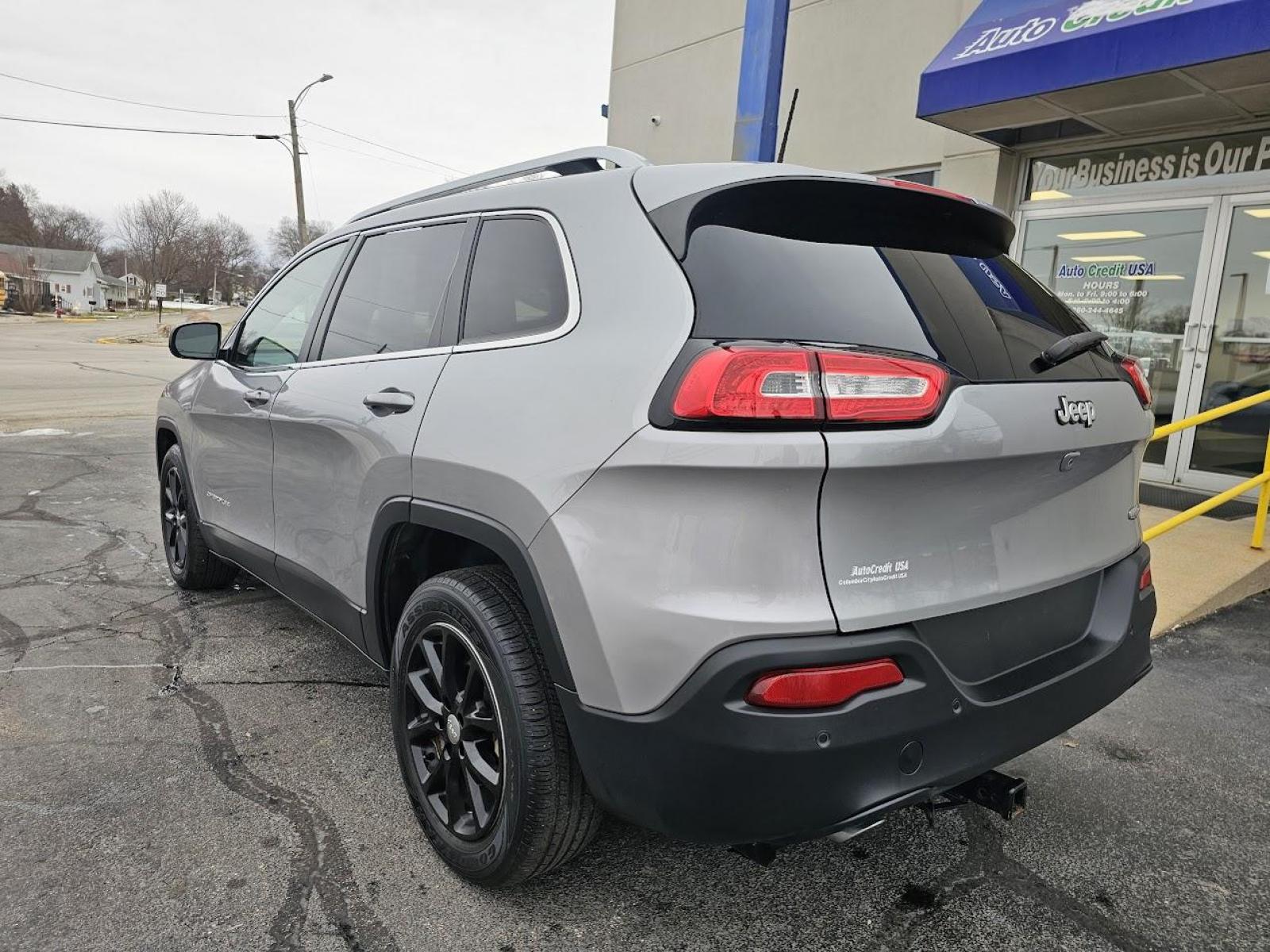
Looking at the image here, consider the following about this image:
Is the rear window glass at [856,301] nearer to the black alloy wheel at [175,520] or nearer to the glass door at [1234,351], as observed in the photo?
the black alloy wheel at [175,520]

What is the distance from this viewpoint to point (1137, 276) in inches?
310

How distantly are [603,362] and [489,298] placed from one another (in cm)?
72

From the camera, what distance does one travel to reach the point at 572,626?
191cm

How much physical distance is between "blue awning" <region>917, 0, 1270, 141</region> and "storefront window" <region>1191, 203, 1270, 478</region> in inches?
37.6

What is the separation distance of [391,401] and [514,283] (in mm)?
546

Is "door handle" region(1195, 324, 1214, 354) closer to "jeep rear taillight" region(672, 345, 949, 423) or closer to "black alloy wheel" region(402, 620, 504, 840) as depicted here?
"jeep rear taillight" region(672, 345, 949, 423)

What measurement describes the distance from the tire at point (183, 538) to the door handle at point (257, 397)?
3.36 ft

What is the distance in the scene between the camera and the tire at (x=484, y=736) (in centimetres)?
206

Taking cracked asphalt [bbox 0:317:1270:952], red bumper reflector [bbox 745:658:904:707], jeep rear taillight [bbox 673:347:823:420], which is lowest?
cracked asphalt [bbox 0:317:1270:952]

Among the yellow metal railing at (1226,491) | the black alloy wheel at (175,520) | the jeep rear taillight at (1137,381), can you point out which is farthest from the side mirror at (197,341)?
the yellow metal railing at (1226,491)

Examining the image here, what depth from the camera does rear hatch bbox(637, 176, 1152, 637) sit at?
1.76 m

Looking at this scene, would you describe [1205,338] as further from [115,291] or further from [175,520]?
[115,291]

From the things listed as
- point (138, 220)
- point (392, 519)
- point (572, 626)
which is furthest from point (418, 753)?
point (138, 220)

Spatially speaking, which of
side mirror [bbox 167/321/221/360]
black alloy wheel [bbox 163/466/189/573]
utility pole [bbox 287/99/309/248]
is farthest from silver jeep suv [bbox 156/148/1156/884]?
utility pole [bbox 287/99/309/248]
